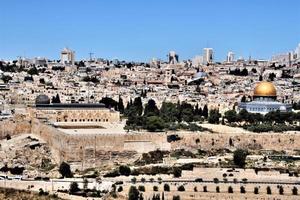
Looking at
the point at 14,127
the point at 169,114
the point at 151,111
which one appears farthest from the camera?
the point at 151,111

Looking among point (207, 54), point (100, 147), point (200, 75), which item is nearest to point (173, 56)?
point (207, 54)

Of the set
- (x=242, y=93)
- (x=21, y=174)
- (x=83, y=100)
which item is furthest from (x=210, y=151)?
(x=242, y=93)

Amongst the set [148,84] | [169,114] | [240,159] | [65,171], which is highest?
[148,84]

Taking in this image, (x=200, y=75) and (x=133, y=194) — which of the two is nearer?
(x=133, y=194)

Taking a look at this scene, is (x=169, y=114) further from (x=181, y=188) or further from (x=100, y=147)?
(x=181, y=188)

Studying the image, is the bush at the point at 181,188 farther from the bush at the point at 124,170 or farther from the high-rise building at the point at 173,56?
the high-rise building at the point at 173,56

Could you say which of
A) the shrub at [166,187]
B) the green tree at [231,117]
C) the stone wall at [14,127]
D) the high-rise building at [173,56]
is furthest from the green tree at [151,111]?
the high-rise building at [173,56]

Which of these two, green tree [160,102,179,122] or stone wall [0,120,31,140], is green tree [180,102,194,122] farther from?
stone wall [0,120,31,140]

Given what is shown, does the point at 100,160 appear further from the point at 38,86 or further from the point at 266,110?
the point at 38,86

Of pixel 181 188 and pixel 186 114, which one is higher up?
pixel 186 114

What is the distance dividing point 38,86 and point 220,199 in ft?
126

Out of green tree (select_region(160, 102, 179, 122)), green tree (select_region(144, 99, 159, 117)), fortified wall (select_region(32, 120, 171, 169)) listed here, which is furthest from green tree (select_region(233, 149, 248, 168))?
green tree (select_region(144, 99, 159, 117))

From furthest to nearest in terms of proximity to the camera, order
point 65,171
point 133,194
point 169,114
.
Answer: point 169,114
point 65,171
point 133,194

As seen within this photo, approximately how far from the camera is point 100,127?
43219 millimetres
